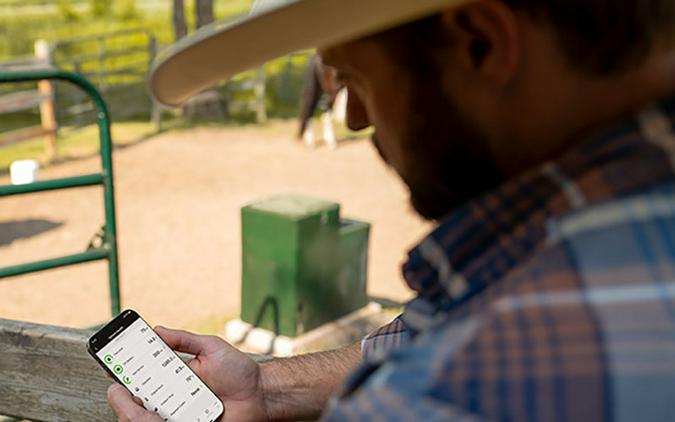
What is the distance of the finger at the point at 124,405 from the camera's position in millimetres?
1371

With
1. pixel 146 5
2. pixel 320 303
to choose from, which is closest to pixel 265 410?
pixel 320 303

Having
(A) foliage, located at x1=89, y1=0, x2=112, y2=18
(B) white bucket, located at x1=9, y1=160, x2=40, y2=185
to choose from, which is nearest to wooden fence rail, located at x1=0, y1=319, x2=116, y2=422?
(B) white bucket, located at x1=9, y1=160, x2=40, y2=185

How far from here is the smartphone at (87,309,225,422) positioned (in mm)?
1462

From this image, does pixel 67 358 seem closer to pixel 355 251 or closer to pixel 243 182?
pixel 355 251

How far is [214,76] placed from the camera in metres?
0.93

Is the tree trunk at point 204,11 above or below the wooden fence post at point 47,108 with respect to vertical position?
above

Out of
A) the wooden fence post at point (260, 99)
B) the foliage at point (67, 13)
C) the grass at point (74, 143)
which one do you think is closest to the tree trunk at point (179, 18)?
the wooden fence post at point (260, 99)

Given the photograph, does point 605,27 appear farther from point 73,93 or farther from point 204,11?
point 73,93

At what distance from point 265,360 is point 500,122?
35.2 inches

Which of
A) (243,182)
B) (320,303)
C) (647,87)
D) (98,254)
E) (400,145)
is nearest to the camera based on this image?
(647,87)

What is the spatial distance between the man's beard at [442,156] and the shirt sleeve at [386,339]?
42 cm

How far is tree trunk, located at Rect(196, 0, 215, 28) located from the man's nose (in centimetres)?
1195

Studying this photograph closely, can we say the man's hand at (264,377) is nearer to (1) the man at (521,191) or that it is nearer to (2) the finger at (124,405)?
(2) the finger at (124,405)

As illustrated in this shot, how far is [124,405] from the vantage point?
4.54 ft
